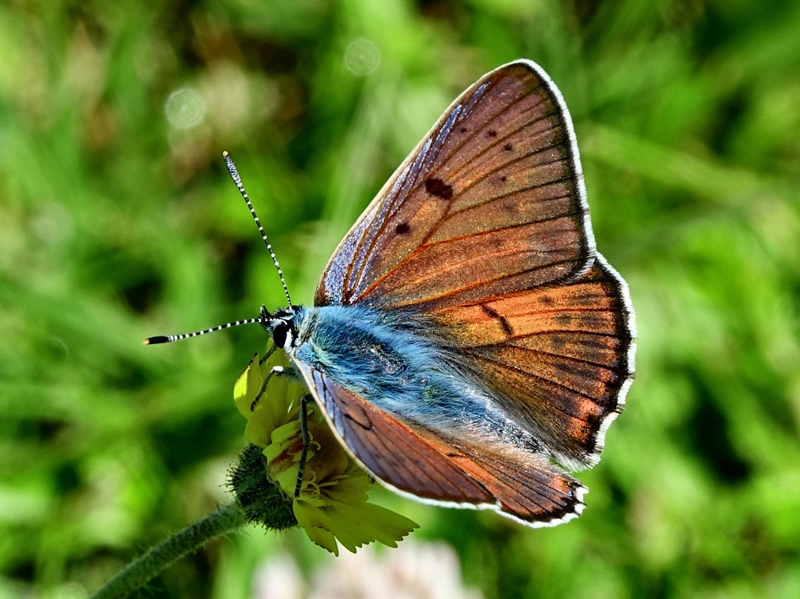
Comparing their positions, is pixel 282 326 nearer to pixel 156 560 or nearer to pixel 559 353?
pixel 156 560

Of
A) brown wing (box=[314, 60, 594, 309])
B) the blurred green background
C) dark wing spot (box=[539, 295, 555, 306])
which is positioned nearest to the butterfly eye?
brown wing (box=[314, 60, 594, 309])

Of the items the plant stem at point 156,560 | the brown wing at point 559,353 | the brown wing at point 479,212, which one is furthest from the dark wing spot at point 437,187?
the plant stem at point 156,560

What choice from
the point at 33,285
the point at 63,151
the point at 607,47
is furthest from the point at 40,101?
the point at 607,47

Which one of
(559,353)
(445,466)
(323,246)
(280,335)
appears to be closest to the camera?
(445,466)

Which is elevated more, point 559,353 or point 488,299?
point 488,299

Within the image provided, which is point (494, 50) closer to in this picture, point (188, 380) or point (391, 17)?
point (391, 17)

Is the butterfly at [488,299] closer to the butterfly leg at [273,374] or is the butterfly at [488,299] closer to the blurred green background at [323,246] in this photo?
the butterfly leg at [273,374]

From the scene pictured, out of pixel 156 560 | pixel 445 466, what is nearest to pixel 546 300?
pixel 445 466
